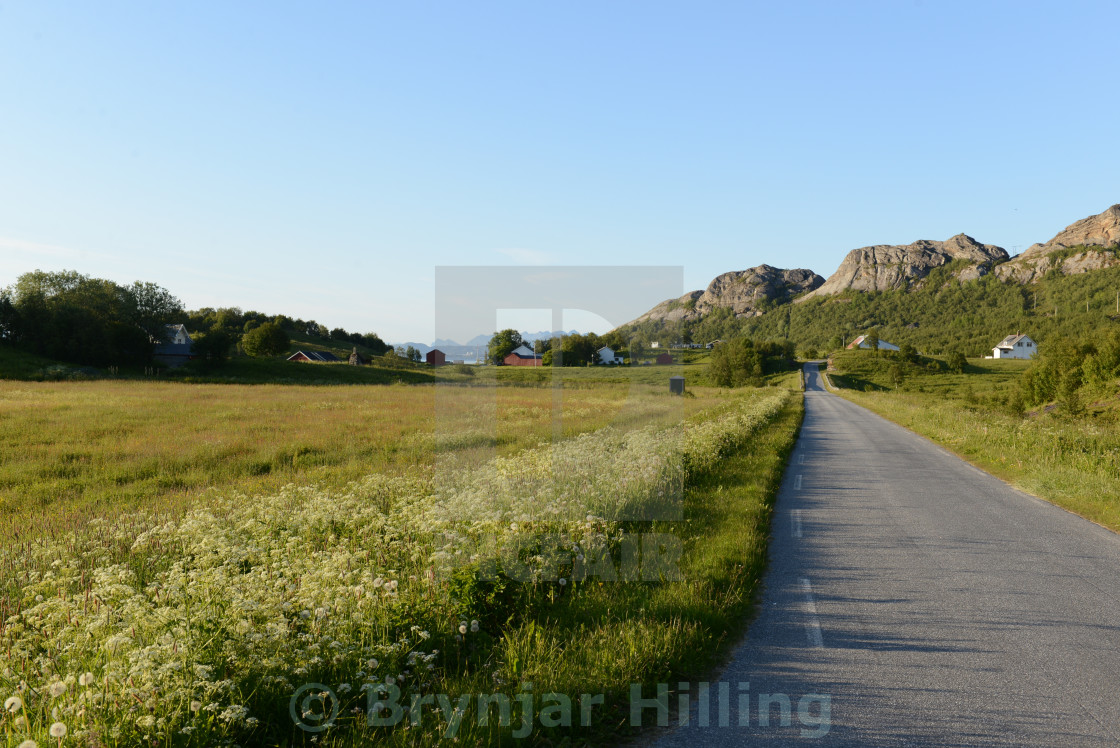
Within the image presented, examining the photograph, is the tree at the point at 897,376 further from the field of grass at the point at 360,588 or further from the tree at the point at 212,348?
the tree at the point at 212,348

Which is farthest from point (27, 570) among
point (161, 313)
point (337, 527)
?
point (161, 313)

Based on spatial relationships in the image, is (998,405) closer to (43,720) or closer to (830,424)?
(830,424)

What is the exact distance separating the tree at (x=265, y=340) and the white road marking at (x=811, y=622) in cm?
9947

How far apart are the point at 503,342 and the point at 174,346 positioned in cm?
9031

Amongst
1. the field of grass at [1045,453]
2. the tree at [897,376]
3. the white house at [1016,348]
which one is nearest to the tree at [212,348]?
the field of grass at [1045,453]

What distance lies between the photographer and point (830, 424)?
29.8 metres

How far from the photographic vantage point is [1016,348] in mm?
136875

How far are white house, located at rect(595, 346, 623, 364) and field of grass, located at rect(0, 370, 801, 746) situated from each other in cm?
338

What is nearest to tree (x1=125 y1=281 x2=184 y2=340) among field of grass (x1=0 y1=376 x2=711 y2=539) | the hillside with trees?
the hillside with trees

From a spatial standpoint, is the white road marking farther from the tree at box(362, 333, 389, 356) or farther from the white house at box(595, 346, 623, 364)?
the tree at box(362, 333, 389, 356)

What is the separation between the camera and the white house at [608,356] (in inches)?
669

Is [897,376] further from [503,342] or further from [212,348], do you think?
[212,348]

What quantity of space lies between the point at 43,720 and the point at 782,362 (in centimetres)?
12715

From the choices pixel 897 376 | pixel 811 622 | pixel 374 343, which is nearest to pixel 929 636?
pixel 811 622
